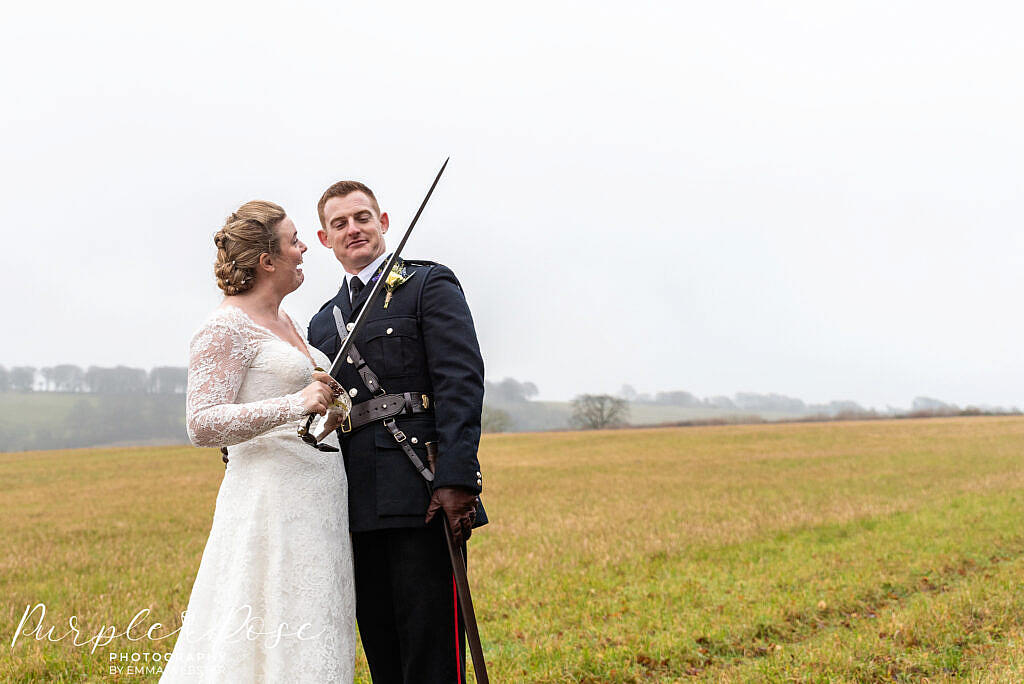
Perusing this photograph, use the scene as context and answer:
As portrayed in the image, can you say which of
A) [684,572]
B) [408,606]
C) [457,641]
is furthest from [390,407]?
[684,572]

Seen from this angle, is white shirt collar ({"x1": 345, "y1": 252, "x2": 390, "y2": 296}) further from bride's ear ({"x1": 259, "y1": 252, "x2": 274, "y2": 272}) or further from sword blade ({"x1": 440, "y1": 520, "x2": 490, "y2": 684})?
sword blade ({"x1": 440, "y1": 520, "x2": 490, "y2": 684})

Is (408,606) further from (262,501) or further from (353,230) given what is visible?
(353,230)

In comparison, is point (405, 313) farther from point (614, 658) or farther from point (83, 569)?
point (83, 569)

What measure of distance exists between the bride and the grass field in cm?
296

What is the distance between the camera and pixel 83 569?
Result: 452 inches

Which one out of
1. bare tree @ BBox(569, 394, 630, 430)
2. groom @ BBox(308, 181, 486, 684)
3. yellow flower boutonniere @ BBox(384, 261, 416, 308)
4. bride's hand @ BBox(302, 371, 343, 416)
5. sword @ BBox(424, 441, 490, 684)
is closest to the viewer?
bride's hand @ BBox(302, 371, 343, 416)

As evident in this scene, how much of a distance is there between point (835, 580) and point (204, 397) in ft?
27.5

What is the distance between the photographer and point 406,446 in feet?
12.5

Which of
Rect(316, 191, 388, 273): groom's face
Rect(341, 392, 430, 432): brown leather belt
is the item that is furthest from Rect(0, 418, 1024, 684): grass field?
Rect(316, 191, 388, 273): groom's face

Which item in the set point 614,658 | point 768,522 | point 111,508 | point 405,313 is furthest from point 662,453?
point 405,313

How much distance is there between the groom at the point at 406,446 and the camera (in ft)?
12.1

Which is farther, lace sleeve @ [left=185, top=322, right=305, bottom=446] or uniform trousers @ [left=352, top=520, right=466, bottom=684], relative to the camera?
uniform trousers @ [left=352, top=520, right=466, bottom=684]

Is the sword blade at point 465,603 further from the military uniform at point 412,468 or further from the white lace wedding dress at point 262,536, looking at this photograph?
the white lace wedding dress at point 262,536

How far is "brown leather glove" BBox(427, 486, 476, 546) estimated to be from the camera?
3.64 m
